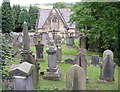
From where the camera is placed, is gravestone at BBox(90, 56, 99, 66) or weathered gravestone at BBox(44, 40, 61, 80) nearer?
weathered gravestone at BBox(44, 40, 61, 80)

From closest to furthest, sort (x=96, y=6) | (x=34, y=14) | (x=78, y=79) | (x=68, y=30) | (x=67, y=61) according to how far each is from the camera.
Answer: (x=78, y=79), (x=96, y=6), (x=67, y=61), (x=68, y=30), (x=34, y=14)

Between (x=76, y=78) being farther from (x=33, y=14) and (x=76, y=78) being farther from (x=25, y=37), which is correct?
(x=33, y=14)

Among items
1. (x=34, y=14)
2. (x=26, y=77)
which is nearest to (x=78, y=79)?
(x=26, y=77)

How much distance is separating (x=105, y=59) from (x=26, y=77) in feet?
16.6

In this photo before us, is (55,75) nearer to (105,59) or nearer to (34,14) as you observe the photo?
(105,59)

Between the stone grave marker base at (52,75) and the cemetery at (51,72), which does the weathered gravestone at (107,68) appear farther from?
the stone grave marker base at (52,75)

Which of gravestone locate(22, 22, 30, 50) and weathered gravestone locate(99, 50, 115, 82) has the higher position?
gravestone locate(22, 22, 30, 50)

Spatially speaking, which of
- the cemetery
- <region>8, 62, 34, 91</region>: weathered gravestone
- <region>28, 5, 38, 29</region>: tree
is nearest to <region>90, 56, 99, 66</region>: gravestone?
the cemetery

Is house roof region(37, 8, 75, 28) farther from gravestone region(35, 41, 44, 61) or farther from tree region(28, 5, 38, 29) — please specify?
gravestone region(35, 41, 44, 61)

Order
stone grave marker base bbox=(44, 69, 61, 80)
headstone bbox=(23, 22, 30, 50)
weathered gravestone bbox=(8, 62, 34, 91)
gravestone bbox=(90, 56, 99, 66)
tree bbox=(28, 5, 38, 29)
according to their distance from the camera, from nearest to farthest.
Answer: weathered gravestone bbox=(8, 62, 34, 91), stone grave marker base bbox=(44, 69, 61, 80), headstone bbox=(23, 22, 30, 50), gravestone bbox=(90, 56, 99, 66), tree bbox=(28, 5, 38, 29)

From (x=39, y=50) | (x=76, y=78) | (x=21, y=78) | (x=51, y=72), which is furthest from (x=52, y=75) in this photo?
(x=21, y=78)

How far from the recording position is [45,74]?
10.2 metres

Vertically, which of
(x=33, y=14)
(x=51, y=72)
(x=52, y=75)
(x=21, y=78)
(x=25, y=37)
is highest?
(x=33, y=14)

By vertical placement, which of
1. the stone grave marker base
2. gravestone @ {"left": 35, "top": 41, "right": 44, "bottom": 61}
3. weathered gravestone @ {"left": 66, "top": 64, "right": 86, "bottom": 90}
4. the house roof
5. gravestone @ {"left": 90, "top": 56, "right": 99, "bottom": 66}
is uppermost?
the house roof
